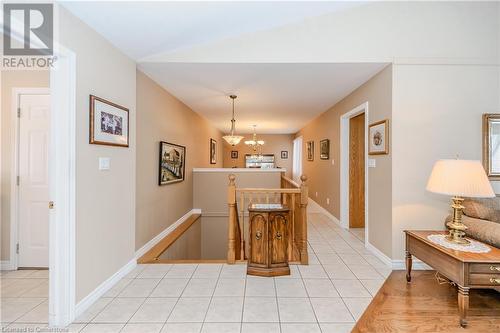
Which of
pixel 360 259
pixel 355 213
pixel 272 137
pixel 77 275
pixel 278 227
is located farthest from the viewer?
pixel 272 137

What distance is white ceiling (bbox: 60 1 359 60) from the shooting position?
7.29 feet

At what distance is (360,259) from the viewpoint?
3361 mm

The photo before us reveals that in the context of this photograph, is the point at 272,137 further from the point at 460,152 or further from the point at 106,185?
the point at 106,185

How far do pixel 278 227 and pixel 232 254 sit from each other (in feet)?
2.51

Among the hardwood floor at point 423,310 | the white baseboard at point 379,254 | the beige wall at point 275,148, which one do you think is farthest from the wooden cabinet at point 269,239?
the beige wall at point 275,148

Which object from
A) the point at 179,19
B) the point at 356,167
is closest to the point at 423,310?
the point at 356,167

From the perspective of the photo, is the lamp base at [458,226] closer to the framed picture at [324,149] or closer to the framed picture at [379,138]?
the framed picture at [379,138]

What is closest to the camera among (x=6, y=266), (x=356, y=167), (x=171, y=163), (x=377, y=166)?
(x=6, y=266)

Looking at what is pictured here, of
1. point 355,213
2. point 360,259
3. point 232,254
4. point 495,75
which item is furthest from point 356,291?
Result: point 495,75

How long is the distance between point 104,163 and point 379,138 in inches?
131

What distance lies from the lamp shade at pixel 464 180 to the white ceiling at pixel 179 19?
2210 mm

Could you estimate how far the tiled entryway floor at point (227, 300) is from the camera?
79.9 inches

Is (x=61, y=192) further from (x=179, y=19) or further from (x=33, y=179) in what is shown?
(x=179, y=19)

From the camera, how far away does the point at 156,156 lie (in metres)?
3.93
